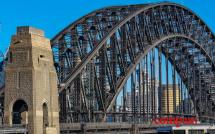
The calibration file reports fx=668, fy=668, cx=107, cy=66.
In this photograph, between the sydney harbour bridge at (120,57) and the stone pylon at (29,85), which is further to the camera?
the sydney harbour bridge at (120,57)

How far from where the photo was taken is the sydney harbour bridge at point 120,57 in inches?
3878

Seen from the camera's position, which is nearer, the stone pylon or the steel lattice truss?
the stone pylon

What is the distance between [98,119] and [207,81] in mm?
63268

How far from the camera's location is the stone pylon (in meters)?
A: 76.4

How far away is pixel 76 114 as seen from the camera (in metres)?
95.9

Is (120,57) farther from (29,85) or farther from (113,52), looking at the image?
(29,85)

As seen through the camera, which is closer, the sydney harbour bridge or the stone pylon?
the stone pylon

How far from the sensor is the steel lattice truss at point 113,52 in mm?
98062

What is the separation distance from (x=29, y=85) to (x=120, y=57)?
37675 millimetres

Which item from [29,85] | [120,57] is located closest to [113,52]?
[120,57]

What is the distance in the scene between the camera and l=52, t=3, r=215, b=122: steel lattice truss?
9806cm

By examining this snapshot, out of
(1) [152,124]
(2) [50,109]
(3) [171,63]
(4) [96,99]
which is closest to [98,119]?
(4) [96,99]

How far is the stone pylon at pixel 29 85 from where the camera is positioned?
76.4 m

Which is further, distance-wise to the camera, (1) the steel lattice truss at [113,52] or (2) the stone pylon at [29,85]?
(1) the steel lattice truss at [113,52]
